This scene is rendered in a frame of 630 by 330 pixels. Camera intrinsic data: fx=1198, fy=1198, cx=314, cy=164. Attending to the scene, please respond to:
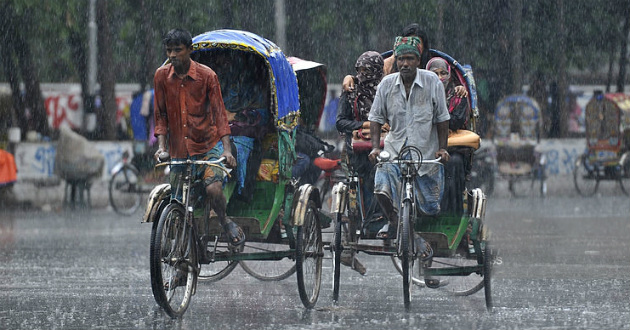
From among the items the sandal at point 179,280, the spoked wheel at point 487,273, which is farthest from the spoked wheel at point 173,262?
the spoked wheel at point 487,273

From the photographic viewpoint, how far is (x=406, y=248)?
8.21 metres

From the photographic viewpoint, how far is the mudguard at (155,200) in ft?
27.0

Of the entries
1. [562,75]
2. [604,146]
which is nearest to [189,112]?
[604,146]

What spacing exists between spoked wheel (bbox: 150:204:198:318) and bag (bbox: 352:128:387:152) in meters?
1.66

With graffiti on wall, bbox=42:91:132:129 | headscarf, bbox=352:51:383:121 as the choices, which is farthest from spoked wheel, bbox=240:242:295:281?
graffiti on wall, bbox=42:91:132:129

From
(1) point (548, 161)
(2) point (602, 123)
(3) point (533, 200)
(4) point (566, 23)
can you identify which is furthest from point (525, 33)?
(3) point (533, 200)

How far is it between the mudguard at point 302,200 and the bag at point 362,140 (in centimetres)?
47

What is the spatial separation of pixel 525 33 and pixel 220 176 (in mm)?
26585

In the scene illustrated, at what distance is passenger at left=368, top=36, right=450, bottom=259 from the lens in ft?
28.5

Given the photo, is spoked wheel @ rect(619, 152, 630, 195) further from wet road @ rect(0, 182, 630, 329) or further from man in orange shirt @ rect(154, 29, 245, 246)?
man in orange shirt @ rect(154, 29, 245, 246)

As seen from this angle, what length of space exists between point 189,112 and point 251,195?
4.46 ft

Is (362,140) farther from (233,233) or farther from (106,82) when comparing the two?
(106,82)

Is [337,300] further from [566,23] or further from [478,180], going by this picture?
[566,23]

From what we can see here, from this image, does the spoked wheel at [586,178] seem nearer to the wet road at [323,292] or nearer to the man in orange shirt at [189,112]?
the wet road at [323,292]
